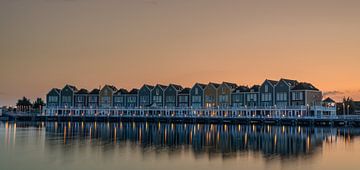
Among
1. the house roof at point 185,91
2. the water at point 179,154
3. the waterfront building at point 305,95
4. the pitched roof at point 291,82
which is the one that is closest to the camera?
the water at point 179,154

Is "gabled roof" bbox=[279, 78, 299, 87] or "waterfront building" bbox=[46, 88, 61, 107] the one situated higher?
"gabled roof" bbox=[279, 78, 299, 87]

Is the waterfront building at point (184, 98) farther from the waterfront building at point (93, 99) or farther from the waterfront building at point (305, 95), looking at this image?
the waterfront building at point (305, 95)

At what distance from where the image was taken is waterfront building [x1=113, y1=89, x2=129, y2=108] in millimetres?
115438

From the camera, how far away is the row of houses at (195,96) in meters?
91.9

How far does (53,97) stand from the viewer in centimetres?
11875

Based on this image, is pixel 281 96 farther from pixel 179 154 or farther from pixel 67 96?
pixel 179 154

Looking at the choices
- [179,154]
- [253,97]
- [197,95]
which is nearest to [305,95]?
[253,97]

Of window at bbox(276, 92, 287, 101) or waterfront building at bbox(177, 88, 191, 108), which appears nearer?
window at bbox(276, 92, 287, 101)

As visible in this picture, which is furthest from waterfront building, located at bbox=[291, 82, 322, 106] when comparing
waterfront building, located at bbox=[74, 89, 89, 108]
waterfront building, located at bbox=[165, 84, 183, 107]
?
waterfront building, located at bbox=[74, 89, 89, 108]

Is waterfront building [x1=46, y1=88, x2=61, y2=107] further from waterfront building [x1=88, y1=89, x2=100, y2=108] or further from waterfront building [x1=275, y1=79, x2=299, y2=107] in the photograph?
waterfront building [x1=275, y1=79, x2=299, y2=107]

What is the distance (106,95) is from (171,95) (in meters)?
17.8

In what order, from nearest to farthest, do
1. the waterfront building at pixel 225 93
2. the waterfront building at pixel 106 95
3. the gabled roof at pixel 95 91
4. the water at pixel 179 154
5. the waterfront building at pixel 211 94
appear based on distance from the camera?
the water at pixel 179 154
the waterfront building at pixel 225 93
the waterfront building at pixel 211 94
the waterfront building at pixel 106 95
the gabled roof at pixel 95 91

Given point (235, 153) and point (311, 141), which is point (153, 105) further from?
point (235, 153)

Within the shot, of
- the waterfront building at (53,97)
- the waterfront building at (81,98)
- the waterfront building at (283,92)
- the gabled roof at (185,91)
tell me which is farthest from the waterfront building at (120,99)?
the waterfront building at (283,92)
